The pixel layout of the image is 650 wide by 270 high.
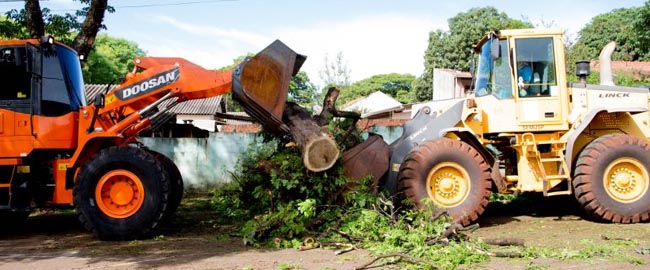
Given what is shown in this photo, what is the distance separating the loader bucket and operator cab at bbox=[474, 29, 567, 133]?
310cm

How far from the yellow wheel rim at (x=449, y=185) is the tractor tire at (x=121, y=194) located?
3.63 m

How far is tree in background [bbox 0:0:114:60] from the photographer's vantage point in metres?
10.8

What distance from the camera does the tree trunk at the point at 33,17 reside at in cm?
1073

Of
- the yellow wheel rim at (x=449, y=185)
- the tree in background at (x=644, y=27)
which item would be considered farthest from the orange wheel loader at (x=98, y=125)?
the tree in background at (x=644, y=27)

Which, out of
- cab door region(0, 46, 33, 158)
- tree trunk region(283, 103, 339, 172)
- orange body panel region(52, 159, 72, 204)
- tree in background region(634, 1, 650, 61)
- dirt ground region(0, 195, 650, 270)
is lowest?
dirt ground region(0, 195, 650, 270)

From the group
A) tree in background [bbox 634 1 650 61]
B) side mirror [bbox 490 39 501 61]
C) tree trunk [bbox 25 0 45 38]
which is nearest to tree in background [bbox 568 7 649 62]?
tree in background [bbox 634 1 650 61]

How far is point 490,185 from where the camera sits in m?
7.64

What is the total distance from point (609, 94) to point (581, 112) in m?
0.56

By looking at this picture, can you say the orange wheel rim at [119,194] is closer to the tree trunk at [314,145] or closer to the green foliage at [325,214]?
the green foliage at [325,214]

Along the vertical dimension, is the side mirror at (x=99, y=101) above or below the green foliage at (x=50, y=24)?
below

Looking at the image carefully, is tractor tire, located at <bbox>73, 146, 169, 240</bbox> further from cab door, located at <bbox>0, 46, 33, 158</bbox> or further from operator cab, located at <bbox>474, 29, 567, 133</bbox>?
operator cab, located at <bbox>474, 29, 567, 133</bbox>

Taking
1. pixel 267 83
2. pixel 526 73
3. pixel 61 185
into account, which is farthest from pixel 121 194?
pixel 526 73

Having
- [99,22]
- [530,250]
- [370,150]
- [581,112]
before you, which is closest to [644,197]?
[581,112]

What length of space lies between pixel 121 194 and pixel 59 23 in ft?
21.0
